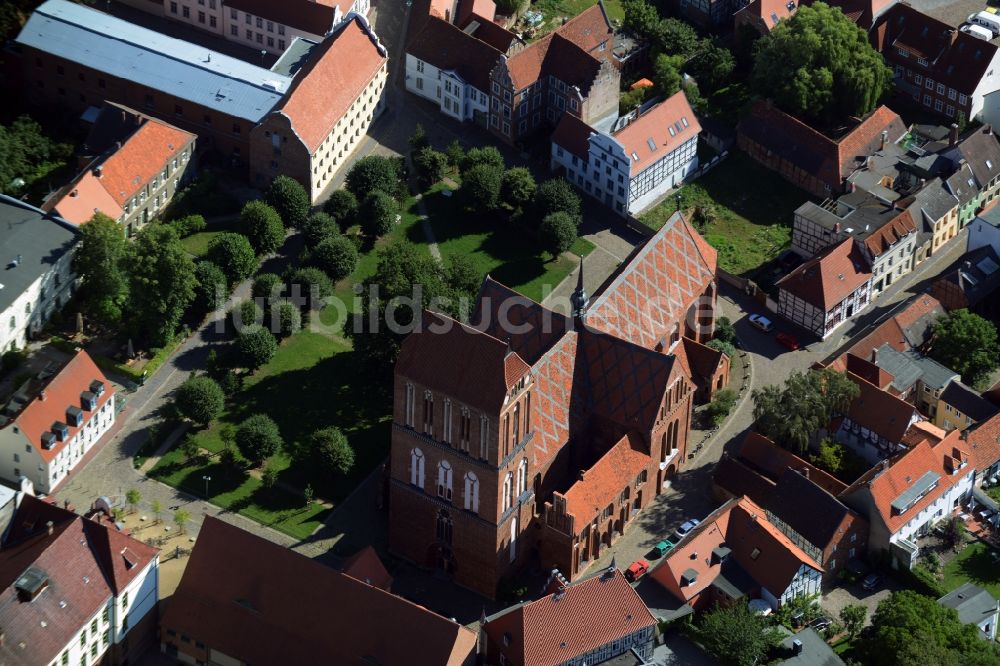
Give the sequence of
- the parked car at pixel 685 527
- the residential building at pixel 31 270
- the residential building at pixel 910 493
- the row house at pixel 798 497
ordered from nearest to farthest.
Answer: the row house at pixel 798 497 < the residential building at pixel 910 493 < the parked car at pixel 685 527 < the residential building at pixel 31 270

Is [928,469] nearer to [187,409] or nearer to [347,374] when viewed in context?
[347,374]

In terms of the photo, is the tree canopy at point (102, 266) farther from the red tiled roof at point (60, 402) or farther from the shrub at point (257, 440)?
Result: the shrub at point (257, 440)

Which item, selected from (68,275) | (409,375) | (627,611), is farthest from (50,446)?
(627,611)

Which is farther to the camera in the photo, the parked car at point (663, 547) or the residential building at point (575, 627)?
the parked car at point (663, 547)

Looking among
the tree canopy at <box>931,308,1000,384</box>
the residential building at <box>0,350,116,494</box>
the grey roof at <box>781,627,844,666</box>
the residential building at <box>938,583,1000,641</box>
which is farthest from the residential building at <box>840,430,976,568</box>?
the residential building at <box>0,350,116,494</box>

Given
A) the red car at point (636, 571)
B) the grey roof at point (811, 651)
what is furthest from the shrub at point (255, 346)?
the grey roof at point (811, 651)

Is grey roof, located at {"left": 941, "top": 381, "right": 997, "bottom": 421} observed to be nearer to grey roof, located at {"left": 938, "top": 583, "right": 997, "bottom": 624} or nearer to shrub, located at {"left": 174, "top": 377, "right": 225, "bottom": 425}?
grey roof, located at {"left": 938, "top": 583, "right": 997, "bottom": 624}
